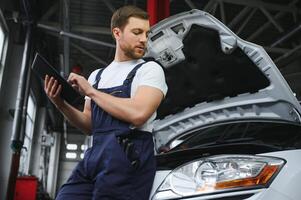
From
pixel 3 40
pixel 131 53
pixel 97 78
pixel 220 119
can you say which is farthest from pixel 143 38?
pixel 3 40

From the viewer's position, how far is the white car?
1244 mm

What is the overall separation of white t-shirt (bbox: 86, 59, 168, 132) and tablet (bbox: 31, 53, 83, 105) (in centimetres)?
12

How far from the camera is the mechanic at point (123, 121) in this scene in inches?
46.0

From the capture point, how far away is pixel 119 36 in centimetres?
145

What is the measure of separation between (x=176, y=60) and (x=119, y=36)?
923 millimetres

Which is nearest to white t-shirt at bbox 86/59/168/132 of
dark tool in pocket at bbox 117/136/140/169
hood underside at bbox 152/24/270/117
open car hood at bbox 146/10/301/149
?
dark tool in pocket at bbox 117/136/140/169

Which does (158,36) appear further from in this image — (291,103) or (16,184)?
(16,184)

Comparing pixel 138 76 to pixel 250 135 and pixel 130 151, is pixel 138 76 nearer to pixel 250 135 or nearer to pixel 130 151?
pixel 130 151

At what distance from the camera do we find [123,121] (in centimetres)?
125

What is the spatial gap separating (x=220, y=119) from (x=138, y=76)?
1343mm

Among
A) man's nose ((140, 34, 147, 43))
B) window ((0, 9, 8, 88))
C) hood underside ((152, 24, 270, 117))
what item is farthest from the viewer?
window ((0, 9, 8, 88))

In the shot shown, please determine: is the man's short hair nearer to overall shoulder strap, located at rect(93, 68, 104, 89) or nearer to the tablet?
overall shoulder strap, located at rect(93, 68, 104, 89)

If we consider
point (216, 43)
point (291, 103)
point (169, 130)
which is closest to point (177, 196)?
point (291, 103)

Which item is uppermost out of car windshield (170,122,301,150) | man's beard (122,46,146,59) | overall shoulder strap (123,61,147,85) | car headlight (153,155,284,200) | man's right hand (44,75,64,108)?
man's beard (122,46,146,59)
